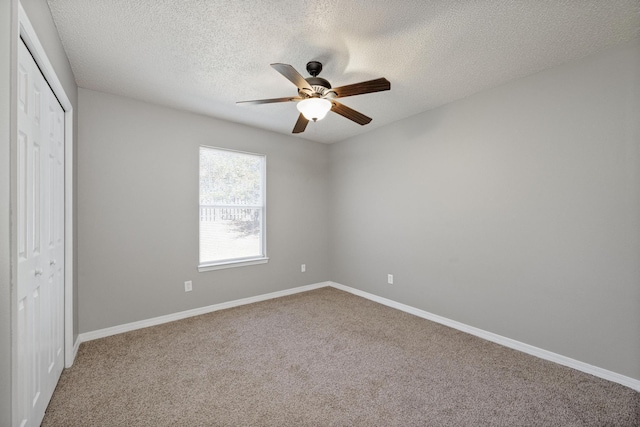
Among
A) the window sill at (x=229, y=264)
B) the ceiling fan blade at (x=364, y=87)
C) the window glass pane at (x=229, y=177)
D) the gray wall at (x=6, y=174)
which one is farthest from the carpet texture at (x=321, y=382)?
the ceiling fan blade at (x=364, y=87)

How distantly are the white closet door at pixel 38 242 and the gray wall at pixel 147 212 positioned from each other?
67cm

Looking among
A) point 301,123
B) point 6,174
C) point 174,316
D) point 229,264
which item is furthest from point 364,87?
point 174,316

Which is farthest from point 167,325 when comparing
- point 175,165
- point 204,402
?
point 175,165

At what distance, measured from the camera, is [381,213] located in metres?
4.06

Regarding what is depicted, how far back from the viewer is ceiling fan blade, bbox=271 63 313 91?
71.3 inches

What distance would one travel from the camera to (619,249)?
2129 millimetres

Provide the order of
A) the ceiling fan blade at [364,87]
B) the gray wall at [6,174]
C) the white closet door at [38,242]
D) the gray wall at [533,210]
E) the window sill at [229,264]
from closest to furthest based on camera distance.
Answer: the gray wall at [6,174], the white closet door at [38,242], the ceiling fan blade at [364,87], the gray wall at [533,210], the window sill at [229,264]

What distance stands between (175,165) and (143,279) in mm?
1364

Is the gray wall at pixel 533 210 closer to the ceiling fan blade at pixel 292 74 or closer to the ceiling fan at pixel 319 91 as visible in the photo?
the ceiling fan at pixel 319 91

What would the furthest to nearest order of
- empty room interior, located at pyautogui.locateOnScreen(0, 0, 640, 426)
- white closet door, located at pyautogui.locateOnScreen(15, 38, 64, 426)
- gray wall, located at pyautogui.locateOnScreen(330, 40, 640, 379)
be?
1. gray wall, located at pyautogui.locateOnScreen(330, 40, 640, 379)
2. empty room interior, located at pyautogui.locateOnScreen(0, 0, 640, 426)
3. white closet door, located at pyautogui.locateOnScreen(15, 38, 64, 426)

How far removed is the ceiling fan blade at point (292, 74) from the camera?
1811 millimetres

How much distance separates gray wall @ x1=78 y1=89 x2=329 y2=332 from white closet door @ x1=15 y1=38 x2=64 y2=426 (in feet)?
2.19

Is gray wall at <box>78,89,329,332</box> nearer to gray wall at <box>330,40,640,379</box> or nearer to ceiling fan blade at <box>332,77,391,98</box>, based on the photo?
gray wall at <box>330,40,640,379</box>

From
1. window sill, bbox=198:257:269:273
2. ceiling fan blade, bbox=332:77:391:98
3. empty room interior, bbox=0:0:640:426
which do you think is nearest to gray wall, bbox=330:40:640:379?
empty room interior, bbox=0:0:640:426
